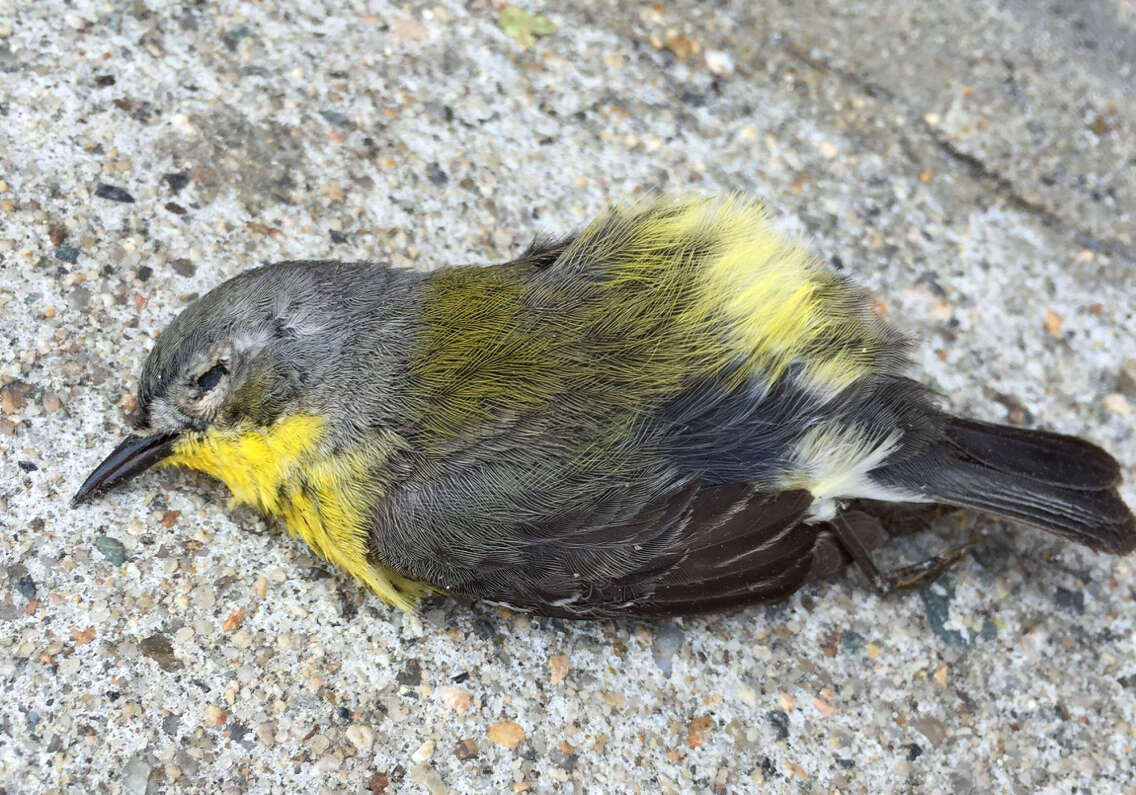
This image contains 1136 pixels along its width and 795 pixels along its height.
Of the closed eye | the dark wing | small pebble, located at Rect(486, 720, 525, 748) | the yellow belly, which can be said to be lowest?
small pebble, located at Rect(486, 720, 525, 748)

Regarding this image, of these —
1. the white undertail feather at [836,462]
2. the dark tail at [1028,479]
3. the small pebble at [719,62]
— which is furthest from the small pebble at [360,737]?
the small pebble at [719,62]

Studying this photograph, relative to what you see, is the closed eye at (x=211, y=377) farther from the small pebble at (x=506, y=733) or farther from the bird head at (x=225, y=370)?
the small pebble at (x=506, y=733)

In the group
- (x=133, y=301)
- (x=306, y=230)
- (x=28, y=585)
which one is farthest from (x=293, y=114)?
(x=28, y=585)

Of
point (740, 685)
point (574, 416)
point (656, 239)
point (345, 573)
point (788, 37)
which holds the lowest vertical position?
point (345, 573)

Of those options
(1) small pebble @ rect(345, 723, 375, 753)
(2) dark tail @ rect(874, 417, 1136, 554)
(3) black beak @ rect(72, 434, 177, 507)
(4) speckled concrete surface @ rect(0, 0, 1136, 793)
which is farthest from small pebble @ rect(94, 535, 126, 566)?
(2) dark tail @ rect(874, 417, 1136, 554)

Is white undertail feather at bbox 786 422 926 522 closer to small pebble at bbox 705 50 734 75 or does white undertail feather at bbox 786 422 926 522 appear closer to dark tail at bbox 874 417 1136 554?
dark tail at bbox 874 417 1136 554

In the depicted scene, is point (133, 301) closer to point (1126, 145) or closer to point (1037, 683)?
point (1037, 683)
